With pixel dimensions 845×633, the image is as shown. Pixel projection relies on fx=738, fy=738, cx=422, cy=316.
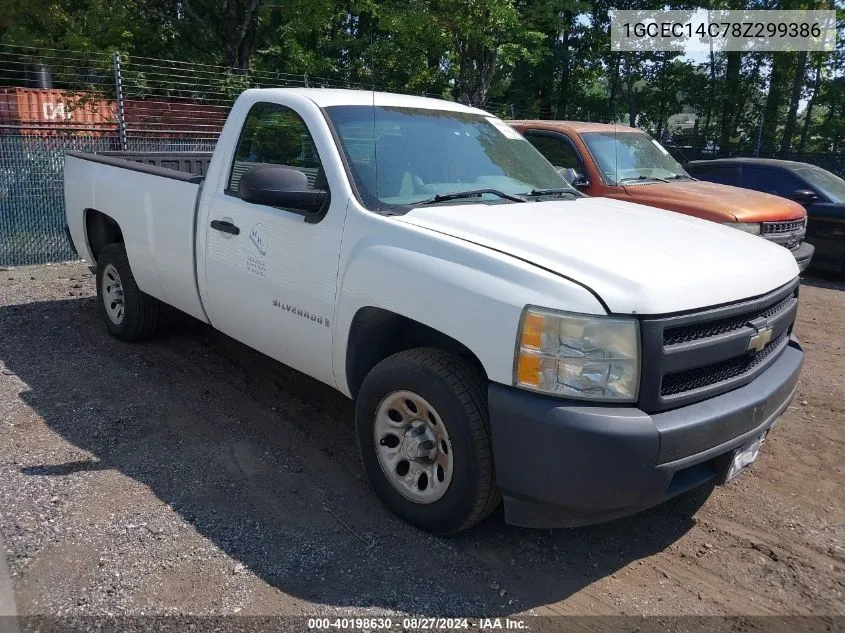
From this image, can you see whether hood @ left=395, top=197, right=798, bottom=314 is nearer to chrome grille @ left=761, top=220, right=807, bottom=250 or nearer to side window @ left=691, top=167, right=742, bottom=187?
chrome grille @ left=761, top=220, right=807, bottom=250

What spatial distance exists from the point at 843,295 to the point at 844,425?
510cm

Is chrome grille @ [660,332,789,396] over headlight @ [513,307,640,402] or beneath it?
beneath

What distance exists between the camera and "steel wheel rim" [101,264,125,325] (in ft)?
19.6

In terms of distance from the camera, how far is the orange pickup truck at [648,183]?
7652mm

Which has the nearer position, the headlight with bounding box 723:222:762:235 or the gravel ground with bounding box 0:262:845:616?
the gravel ground with bounding box 0:262:845:616

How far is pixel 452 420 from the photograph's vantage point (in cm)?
308

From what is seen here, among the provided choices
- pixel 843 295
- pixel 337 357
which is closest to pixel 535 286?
pixel 337 357

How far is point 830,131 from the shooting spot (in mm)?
26156

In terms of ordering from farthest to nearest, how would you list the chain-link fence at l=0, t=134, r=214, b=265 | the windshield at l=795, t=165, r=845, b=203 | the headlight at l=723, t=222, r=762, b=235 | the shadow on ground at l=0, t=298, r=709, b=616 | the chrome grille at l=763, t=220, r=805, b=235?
1. the windshield at l=795, t=165, r=845, b=203
2. the chain-link fence at l=0, t=134, r=214, b=265
3. the chrome grille at l=763, t=220, r=805, b=235
4. the headlight at l=723, t=222, r=762, b=235
5. the shadow on ground at l=0, t=298, r=709, b=616

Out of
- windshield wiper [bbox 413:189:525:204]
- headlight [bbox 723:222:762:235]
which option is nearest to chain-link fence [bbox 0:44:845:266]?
windshield wiper [bbox 413:189:525:204]

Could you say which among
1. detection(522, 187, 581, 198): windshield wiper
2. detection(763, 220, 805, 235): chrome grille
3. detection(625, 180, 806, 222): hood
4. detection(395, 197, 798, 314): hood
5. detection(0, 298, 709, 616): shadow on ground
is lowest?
detection(0, 298, 709, 616): shadow on ground

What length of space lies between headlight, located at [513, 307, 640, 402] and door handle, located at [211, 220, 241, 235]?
2139mm

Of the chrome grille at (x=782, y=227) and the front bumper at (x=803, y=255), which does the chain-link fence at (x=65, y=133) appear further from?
the front bumper at (x=803, y=255)

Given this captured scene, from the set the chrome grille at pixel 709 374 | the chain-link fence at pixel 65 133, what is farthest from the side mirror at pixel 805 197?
the chrome grille at pixel 709 374
